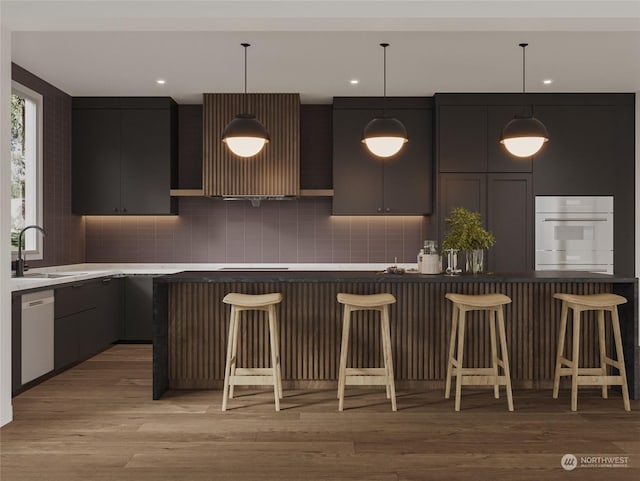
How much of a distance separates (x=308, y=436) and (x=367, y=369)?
32.1 inches

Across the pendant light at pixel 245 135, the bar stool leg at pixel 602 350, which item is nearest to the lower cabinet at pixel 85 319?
the pendant light at pixel 245 135

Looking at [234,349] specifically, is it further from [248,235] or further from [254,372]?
[248,235]

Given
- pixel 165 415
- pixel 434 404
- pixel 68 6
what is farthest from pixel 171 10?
pixel 434 404

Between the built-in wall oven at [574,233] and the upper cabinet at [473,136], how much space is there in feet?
2.14

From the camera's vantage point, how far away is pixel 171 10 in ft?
11.2

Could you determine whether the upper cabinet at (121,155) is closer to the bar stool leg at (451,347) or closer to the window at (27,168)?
the window at (27,168)

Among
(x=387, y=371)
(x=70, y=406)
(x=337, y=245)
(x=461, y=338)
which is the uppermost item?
(x=337, y=245)

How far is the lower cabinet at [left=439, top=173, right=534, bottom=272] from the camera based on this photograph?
586cm

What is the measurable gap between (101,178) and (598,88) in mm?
5640

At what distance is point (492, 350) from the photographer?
377cm

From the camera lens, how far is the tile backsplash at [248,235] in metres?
6.42

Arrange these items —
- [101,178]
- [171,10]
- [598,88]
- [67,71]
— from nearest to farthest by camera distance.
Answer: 1. [171,10]
2. [67,71]
3. [598,88]
4. [101,178]

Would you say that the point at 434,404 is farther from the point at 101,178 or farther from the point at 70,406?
the point at 101,178

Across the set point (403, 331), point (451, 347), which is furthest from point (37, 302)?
point (451, 347)
